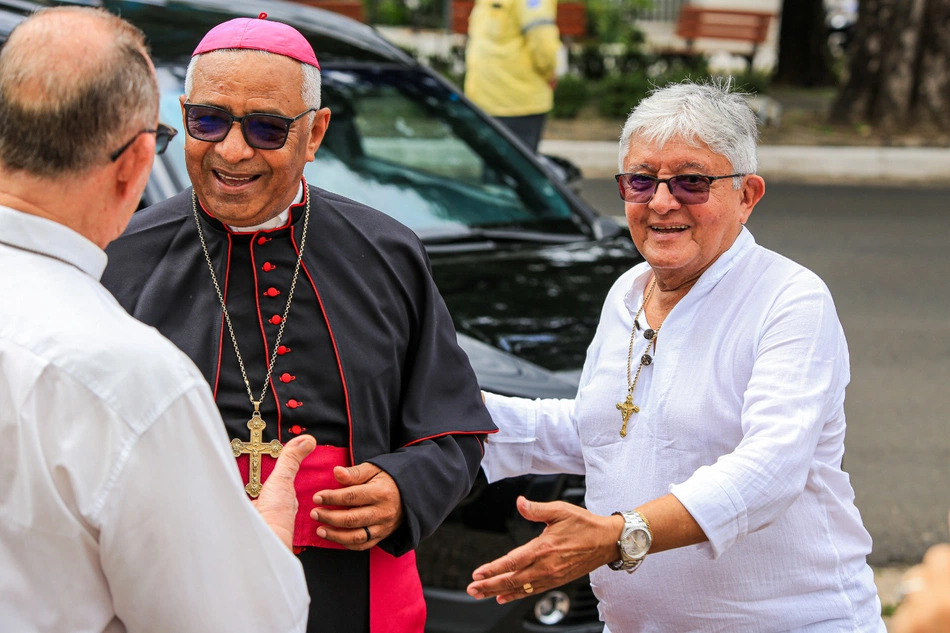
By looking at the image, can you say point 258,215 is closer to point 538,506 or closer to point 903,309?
point 538,506

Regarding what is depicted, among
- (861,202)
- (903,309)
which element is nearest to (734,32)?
(861,202)

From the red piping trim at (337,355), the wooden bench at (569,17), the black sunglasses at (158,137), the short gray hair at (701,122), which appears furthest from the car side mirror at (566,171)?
the wooden bench at (569,17)

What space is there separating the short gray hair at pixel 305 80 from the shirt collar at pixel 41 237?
797mm

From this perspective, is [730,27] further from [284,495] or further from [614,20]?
[284,495]

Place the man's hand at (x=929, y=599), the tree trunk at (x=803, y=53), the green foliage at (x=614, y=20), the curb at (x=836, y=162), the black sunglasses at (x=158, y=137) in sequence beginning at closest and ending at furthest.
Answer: the man's hand at (x=929, y=599)
the black sunglasses at (x=158, y=137)
the curb at (x=836, y=162)
the green foliage at (x=614, y=20)
the tree trunk at (x=803, y=53)

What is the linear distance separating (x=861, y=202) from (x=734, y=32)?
6.70 m

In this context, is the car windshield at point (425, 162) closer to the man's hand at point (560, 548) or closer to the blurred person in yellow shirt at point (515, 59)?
the man's hand at point (560, 548)

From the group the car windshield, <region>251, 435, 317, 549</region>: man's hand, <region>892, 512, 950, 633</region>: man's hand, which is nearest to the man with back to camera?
<region>251, 435, 317, 549</region>: man's hand

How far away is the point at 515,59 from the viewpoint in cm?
809

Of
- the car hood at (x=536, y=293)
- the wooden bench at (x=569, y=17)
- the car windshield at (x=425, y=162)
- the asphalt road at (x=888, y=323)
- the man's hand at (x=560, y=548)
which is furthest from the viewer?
the wooden bench at (x=569, y=17)

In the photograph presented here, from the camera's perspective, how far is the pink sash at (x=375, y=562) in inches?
87.8

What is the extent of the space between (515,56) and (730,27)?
9.94 metres

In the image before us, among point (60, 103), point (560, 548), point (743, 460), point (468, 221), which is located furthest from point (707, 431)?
point (468, 221)

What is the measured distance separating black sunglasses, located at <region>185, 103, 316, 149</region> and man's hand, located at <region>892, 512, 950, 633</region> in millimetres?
1499
